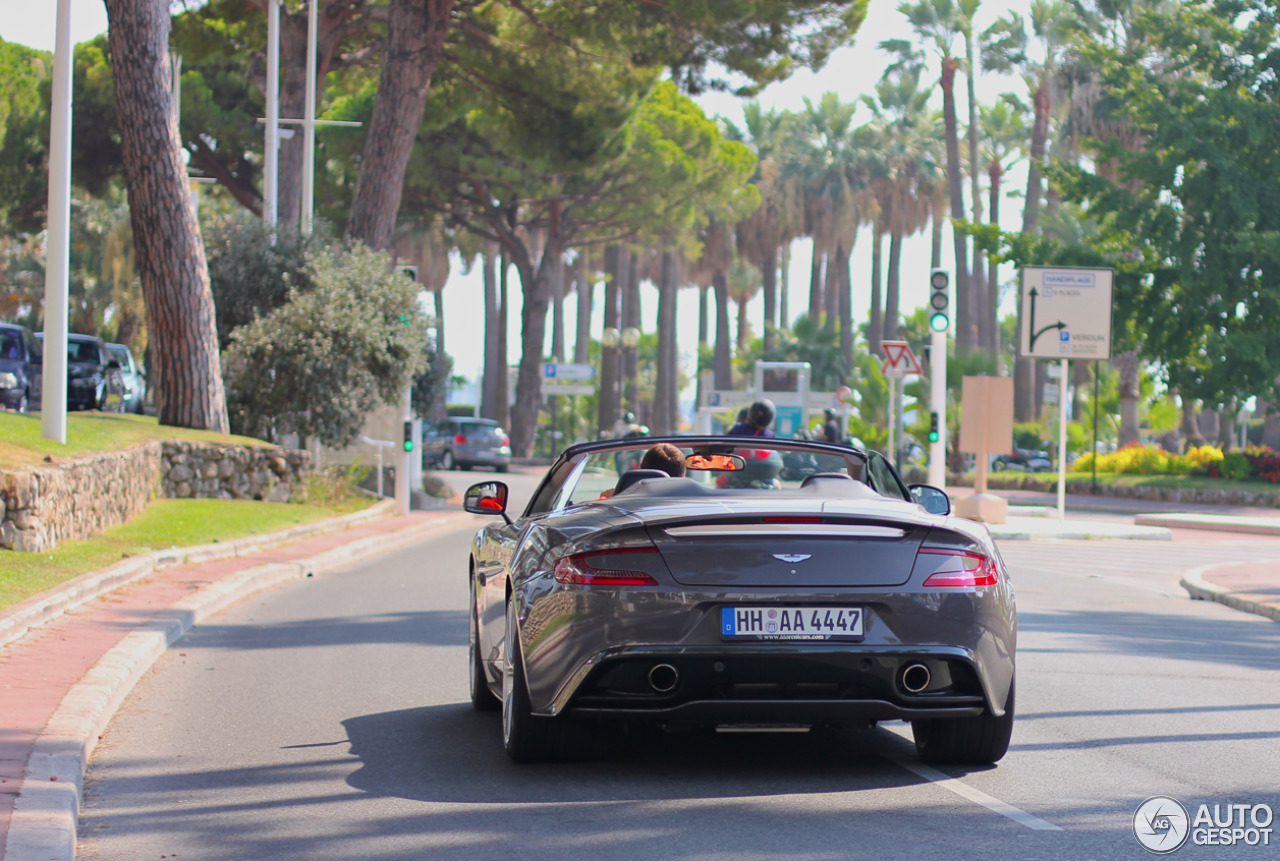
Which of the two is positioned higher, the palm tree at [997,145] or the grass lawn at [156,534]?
the palm tree at [997,145]

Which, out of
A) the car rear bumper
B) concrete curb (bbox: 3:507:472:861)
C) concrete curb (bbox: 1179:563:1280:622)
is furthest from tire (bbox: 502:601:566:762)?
concrete curb (bbox: 1179:563:1280:622)

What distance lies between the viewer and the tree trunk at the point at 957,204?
5975cm

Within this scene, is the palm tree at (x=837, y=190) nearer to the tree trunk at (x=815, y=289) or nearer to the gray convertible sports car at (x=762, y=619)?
the tree trunk at (x=815, y=289)

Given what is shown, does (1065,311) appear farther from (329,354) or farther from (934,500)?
(934,500)

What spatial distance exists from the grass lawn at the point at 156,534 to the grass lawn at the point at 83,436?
34.1 inches

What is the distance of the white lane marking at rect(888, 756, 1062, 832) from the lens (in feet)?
17.5

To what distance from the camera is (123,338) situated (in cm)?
5697

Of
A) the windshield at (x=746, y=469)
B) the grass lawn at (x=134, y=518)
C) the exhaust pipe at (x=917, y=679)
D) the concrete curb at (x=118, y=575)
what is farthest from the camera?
the grass lawn at (x=134, y=518)

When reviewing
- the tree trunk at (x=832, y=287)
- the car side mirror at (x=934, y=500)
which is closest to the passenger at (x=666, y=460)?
the car side mirror at (x=934, y=500)

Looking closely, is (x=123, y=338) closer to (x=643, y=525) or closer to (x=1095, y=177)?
(x=1095, y=177)

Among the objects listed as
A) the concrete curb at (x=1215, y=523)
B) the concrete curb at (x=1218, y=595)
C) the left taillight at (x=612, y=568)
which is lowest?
the concrete curb at (x=1215, y=523)

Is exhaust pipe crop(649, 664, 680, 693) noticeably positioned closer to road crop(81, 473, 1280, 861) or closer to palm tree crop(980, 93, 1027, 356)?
road crop(81, 473, 1280, 861)

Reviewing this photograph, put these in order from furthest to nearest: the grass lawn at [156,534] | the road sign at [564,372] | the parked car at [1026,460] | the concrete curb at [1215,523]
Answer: the road sign at [564,372] → the parked car at [1026,460] → the concrete curb at [1215,523] → the grass lawn at [156,534]

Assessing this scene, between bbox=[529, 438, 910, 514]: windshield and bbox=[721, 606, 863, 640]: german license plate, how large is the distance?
40.7 inches
